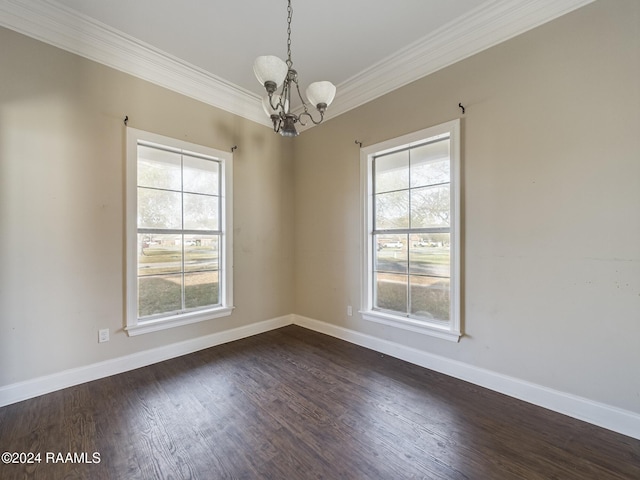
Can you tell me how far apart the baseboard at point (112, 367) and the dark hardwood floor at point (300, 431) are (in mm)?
82

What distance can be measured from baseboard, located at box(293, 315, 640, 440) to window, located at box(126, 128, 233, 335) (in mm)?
1976

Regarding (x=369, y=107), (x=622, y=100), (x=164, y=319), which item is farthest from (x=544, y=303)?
(x=164, y=319)

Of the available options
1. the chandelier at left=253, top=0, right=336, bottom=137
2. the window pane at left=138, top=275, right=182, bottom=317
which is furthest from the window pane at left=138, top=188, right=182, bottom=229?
the chandelier at left=253, top=0, right=336, bottom=137

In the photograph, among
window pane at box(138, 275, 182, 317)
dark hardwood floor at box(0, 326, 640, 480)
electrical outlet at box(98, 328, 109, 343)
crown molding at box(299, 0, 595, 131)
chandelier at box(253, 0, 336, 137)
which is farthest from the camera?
window pane at box(138, 275, 182, 317)

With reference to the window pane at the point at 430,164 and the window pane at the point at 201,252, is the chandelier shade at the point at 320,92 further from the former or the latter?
the window pane at the point at 201,252

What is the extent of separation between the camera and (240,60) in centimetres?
278

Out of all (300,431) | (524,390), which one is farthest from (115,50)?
(524,390)

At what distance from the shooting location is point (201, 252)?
10.3 feet

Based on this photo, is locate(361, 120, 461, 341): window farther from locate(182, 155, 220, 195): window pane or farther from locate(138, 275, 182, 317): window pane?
locate(138, 275, 182, 317): window pane

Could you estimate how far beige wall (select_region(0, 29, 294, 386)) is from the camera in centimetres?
204

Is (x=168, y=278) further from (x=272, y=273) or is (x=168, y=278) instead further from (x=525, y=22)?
(x=525, y=22)

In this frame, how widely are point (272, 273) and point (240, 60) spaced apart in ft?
8.34

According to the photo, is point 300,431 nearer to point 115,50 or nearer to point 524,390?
point 524,390

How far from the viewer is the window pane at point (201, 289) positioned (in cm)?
304
